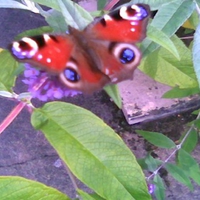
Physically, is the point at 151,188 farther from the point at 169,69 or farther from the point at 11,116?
the point at 11,116

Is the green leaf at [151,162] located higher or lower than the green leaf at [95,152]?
lower

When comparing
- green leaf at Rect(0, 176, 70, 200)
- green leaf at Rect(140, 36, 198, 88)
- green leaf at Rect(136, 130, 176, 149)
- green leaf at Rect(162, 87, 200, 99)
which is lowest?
green leaf at Rect(136, 130, 176, 149)

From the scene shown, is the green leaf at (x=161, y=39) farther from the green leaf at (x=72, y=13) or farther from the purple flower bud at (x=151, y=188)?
the purple flower bud at (x=151, y=188)

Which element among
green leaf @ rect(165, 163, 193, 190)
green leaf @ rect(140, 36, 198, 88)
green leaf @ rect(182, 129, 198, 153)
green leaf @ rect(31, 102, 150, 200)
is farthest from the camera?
green leaf @ rect(182, 129, 198, 153)

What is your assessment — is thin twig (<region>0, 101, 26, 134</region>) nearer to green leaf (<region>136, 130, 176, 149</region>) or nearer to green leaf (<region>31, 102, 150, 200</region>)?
green leaf (<region>31, 102, 150, 200</region>)

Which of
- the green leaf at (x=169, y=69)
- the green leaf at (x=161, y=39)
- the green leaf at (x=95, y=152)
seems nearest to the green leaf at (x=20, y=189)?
the green leaf at (x=95, y=152)

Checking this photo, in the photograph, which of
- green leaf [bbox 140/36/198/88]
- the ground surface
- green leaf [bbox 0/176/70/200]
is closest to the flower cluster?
green leaf [bbox 0/176/70/200]

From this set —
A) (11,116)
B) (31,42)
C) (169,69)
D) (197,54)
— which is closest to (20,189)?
(11,116)
